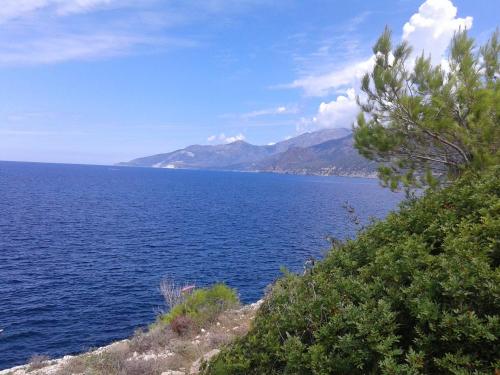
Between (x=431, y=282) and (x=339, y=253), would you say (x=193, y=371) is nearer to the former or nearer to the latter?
(x=339, y=253)

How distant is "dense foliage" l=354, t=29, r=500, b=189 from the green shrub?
362 inches

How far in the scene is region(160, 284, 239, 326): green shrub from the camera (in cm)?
1605

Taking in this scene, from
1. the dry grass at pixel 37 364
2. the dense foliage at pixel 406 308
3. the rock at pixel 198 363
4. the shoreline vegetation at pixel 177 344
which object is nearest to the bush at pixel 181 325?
the shoreline vegetation at pixel 177 344

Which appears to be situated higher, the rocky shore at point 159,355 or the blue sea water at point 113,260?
the rocky shore at point 159,355

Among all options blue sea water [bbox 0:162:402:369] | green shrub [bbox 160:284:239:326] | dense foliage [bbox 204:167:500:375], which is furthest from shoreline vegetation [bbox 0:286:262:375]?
blue sea water [bbox 0:162:402:369]

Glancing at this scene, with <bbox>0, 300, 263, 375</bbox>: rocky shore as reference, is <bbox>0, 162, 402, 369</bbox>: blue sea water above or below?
below

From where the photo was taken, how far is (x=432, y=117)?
34.4 feet

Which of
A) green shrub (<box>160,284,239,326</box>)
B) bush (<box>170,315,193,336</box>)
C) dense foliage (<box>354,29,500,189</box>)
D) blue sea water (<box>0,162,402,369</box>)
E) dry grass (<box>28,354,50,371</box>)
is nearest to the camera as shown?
dense foliage (<box>354,29,500,189</box>)

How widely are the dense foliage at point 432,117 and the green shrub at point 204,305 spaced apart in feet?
30.2

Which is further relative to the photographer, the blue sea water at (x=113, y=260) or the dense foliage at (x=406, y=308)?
the blue sea water at (x=113, y=260)

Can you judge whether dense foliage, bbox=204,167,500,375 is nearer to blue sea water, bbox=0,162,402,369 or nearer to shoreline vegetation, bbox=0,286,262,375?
blue sea water, bbox=0,162,402,369

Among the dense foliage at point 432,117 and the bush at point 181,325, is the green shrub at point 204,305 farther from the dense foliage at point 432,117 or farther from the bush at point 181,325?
the dense foliage at point 432,117

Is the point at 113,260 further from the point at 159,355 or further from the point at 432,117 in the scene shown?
the point at 432,117

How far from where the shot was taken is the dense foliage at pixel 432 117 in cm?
984
